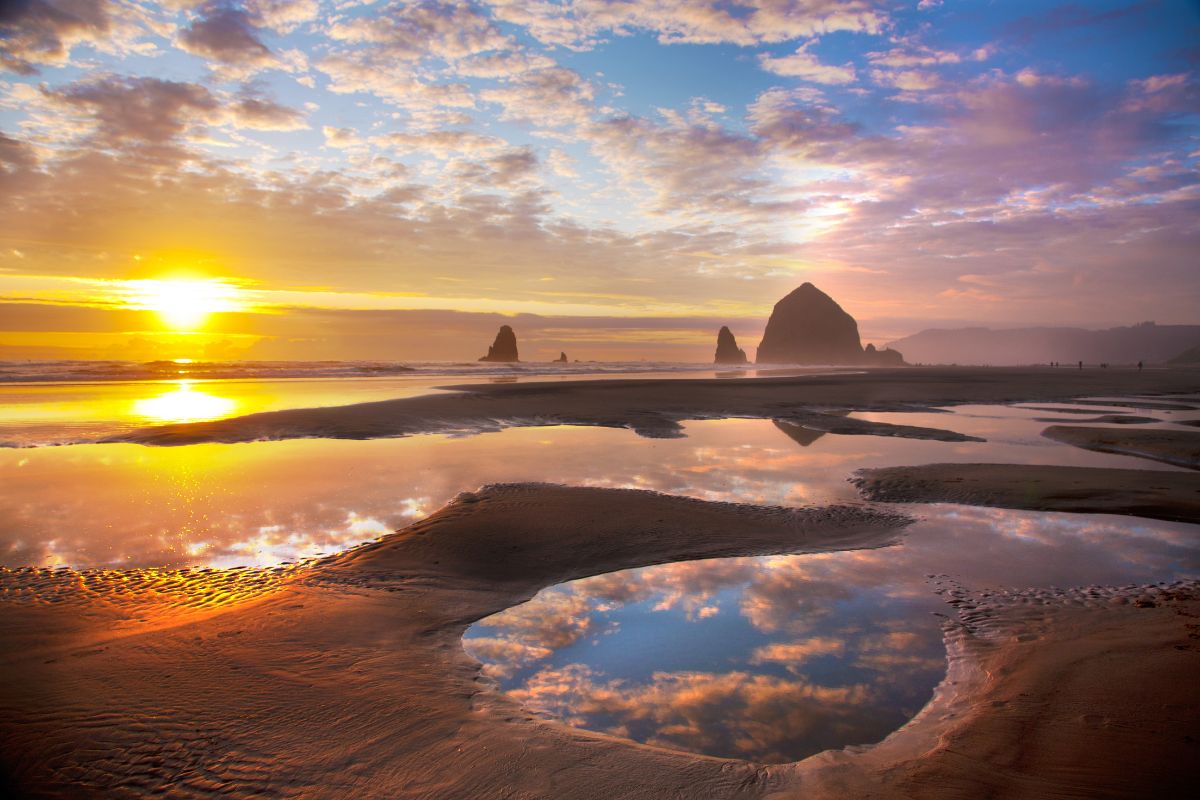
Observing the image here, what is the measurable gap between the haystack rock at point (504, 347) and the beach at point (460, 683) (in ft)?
485

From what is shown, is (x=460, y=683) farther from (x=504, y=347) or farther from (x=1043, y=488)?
(x=504, y=347)

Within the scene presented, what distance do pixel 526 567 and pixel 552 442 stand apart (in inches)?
435

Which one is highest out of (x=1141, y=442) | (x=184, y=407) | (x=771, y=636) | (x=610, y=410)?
(x=184, y=407)

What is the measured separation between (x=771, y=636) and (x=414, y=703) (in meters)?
3.64

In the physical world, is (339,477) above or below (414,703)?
above

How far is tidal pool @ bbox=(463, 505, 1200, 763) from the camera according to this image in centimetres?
481

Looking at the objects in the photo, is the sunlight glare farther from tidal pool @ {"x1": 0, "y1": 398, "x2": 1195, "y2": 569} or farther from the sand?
the sand

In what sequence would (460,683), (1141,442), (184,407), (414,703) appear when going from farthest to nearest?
(184,407), (1141,442), (460,683), (414,703)

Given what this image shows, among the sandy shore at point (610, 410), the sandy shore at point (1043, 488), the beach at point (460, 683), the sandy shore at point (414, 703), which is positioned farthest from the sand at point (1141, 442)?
the sandy shore at point (414, 703)

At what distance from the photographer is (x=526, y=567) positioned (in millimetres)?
8562

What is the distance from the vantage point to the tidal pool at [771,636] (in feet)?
15.8

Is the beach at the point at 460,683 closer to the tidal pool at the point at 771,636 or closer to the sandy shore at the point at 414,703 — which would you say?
the sandy shore at the point at 414,703

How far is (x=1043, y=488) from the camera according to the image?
42.2 ft

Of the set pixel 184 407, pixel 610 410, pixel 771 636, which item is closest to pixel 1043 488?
pixel 771 636
